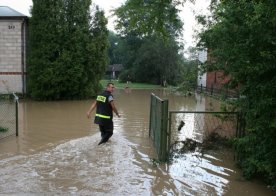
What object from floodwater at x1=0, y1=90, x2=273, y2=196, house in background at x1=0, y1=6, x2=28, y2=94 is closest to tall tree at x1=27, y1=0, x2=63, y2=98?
house in background at x1=0, y1=6, x2=28, y2=94

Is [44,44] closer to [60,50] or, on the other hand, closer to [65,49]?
[60,50]

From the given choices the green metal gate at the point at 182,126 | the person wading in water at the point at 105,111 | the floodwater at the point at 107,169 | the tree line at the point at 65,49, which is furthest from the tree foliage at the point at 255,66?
the tree line at the point at 65,49

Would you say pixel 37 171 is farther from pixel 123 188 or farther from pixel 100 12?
pixel 100 12

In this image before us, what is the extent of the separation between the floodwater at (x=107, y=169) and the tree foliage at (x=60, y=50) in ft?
45.2

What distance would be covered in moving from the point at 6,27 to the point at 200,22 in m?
20.3

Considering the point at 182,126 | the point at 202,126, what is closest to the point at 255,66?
the point at 182,126

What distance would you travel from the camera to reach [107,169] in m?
8.00

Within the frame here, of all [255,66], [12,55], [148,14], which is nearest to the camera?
[255,66]

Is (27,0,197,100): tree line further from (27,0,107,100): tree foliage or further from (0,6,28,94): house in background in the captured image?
(0,6,28,94): house in background

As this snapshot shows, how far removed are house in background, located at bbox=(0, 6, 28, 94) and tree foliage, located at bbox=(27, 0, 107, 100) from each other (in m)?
0.91

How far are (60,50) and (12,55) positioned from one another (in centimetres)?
356

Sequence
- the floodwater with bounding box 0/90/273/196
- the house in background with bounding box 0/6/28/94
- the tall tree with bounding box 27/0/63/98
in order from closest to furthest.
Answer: the floodwater with bounding box 0/90/273/196
the tall tree with bounding box 27/0/63/98
the house in background with bounding box 0/6/28/94

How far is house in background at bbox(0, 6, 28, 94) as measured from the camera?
26672mm

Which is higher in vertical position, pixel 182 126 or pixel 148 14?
pixel 148 14
